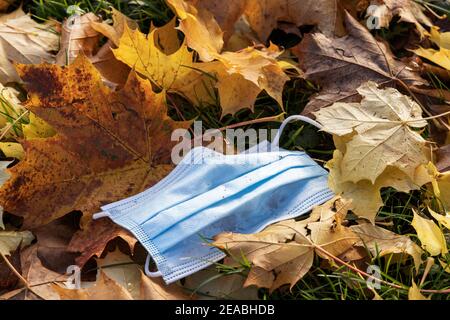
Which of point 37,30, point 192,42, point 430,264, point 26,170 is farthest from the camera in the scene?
point 37,30

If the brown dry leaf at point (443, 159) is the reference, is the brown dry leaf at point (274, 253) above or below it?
below

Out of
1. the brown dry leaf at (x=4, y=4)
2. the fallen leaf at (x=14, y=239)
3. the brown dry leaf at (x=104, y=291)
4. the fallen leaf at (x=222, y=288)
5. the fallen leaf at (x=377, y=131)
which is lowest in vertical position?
the fallen leaf at (x=222, y=288)

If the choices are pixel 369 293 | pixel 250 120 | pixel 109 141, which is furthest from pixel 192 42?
pixel 369 293

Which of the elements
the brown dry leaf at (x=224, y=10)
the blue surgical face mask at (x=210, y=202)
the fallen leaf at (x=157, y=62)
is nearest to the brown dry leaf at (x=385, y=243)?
the blue surgical face mask at (x=210, y=202)

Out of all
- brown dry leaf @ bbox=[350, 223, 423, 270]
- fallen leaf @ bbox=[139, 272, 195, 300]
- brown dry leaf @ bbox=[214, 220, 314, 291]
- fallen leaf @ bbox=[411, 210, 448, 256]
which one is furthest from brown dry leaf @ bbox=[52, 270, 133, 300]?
fallen leaf @ bbox=[411, 210, 448, 256]

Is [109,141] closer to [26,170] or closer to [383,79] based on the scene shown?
[26,170]

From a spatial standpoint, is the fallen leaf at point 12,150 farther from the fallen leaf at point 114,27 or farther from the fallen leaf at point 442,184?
the fallen leaf at point 442,184

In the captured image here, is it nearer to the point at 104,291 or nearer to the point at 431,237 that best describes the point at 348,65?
the point at 431,237
